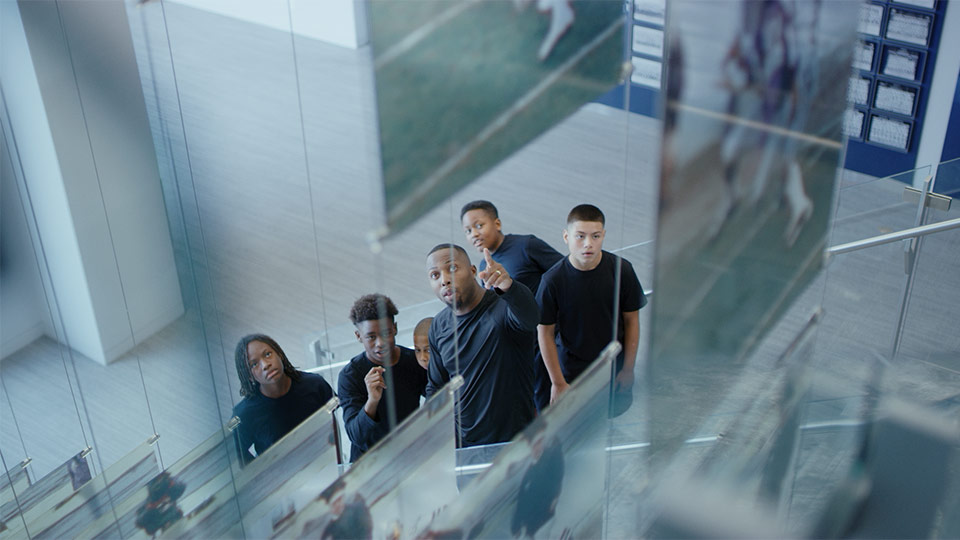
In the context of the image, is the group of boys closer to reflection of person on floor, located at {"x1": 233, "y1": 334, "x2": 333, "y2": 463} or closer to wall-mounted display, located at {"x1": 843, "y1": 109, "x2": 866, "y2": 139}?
reflection of person on floor, located at {"x1": 233, "y1": 334, "x2": 333, "y2": 463}

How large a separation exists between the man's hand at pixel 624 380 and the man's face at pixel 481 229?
0.68m

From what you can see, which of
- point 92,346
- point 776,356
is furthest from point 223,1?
point 776,356

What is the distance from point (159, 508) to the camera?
377 cm

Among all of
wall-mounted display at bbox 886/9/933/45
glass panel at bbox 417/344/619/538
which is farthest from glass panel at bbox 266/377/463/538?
wall-mounted display at bbox 886/9/933/45

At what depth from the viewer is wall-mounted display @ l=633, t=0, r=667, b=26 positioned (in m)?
6.97

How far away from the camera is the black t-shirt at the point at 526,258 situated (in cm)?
381

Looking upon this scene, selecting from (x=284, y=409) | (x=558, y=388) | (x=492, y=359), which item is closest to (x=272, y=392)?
(x=284, y=409)

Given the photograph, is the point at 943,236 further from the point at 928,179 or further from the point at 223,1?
the point at 223,1

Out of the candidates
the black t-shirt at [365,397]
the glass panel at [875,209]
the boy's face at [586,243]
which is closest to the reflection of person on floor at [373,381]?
the black t-shirt at [365,397]

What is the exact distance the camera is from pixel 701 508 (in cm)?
379

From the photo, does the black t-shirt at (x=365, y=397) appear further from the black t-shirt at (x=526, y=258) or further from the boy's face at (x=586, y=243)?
the boy's face at (x=586, y=243)

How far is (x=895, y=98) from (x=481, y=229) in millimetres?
4866

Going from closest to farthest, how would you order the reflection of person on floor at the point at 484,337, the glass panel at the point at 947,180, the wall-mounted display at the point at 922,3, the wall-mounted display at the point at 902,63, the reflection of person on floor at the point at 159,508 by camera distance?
1. the reflection of person on floor at the point at 484,337
2. the reflection of person on floor at the point at 159,508
3. the glass panel at the point at 947,180
4. the wall-mounted display at the point at 922,3
5. the wall-mounted display at the point at 902,63

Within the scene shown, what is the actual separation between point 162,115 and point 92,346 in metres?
1.36
